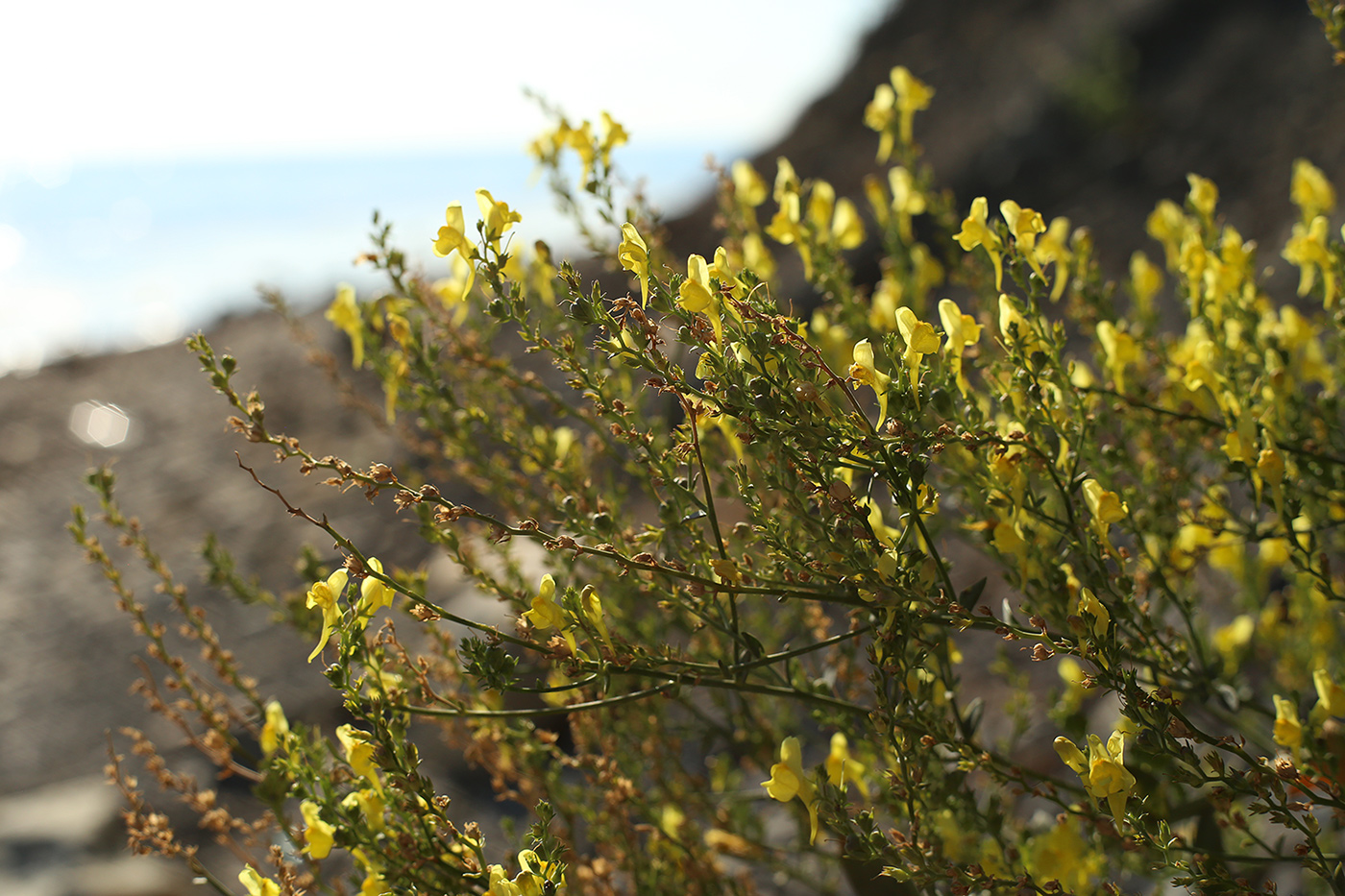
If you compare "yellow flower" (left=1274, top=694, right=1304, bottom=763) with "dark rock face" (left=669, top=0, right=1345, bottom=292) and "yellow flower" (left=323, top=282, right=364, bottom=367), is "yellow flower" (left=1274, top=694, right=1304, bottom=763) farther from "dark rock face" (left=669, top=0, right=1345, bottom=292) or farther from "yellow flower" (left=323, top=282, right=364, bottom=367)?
"dark rock face" (left=669, top=0, right=1345, bottom=292)

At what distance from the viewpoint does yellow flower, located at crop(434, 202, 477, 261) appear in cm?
87

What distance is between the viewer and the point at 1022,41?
27.4 ft

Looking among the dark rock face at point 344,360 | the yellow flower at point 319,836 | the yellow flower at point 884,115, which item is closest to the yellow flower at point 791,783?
the yellow flower at point 319,836

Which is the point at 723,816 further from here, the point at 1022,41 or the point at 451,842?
the point at 1022,41

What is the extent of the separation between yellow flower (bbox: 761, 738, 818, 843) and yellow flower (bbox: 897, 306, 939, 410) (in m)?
0.34

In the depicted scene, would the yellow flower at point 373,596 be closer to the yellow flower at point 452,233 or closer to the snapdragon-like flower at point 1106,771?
the yellow flower at point 452,233

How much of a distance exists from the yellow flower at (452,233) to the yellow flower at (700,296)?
22 centimetres

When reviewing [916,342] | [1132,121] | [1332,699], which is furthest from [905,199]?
[1132,121]

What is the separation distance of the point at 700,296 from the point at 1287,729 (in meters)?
0.74

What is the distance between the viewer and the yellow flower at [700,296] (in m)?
0.75

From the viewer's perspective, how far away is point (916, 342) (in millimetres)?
774

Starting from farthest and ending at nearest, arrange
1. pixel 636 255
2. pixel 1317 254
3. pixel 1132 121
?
pixel 1132 121
pixel 1317 254
pixel 636 255

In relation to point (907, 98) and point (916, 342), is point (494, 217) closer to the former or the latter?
point (916, 342)

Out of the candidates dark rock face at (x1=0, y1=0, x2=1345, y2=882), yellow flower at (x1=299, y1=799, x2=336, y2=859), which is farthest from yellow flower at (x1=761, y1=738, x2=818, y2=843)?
dark rock face at (x1=0, y1=0, x2=1345, y2=882)
